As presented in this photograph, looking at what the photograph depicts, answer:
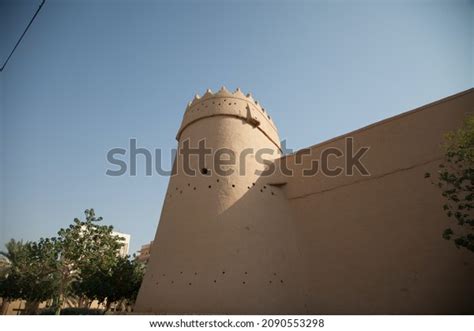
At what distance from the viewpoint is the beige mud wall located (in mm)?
9789

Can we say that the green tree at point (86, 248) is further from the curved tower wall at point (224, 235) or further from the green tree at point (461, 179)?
the green tree at point (461, 179)

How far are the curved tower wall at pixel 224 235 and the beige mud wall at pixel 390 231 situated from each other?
Result: 4.11 ft

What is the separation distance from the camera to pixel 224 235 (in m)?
11.8

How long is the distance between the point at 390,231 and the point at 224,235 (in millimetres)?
5760

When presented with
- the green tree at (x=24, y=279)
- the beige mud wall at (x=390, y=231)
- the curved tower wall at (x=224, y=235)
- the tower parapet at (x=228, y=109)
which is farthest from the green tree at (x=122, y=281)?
the beige mud wall at (x=390, y=231)

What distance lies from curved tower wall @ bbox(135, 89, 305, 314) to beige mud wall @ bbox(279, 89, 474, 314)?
125cm

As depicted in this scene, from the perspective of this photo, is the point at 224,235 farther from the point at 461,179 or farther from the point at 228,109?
the point at 461,179

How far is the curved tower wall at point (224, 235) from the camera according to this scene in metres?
10.8

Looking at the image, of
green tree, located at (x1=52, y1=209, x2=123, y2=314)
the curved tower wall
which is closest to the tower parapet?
the curved tower wall

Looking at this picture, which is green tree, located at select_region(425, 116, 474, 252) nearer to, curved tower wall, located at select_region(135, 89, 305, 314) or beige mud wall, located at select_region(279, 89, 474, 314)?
beige mud wall, located at select_region(279, 89, 474, 314)

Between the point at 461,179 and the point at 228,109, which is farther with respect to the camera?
the point at 228,109

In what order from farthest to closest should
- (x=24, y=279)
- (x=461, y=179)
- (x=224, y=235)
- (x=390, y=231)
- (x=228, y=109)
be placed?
1. (x=24, y=279)
2. (x=228, y=109)
3. (x=224, y=235)
4. (x=390, y=231)
5. (x=461, y=179)

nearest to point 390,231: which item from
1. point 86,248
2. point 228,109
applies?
point 228,109

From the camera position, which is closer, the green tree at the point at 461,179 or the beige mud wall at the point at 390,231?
the green tree at the point at 461,179
